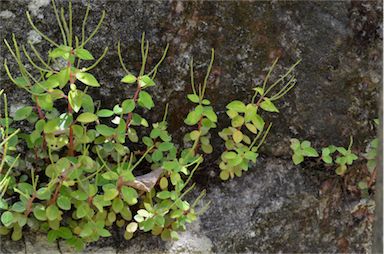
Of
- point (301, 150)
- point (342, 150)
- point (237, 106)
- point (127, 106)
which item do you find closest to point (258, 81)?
point (237, 106)

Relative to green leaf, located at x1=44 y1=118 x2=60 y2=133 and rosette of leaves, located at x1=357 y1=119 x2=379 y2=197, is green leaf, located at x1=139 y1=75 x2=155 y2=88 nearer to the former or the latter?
green leaf, located at x1=44 y1=118 x2=60 y2=133

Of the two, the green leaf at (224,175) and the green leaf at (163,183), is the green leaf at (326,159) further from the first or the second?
the green leaf at (163,183)

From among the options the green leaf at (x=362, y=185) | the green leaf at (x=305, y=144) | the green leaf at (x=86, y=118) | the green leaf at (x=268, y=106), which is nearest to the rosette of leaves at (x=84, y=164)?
the green leaf at (x=86, y=118)

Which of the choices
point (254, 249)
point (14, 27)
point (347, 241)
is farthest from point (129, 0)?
point (347, 241)

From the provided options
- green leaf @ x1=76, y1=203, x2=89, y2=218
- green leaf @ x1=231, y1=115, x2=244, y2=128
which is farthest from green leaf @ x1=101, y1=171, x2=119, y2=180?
green leaf @ x1=231, y1=115, x2=244, y2=128

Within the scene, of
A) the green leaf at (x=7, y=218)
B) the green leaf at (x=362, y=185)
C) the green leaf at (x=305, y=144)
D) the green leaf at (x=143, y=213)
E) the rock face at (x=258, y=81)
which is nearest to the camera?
the green leaf at (x=7, y=218)

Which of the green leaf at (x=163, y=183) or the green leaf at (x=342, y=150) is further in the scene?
the green leaf at (x=342, y=150)
